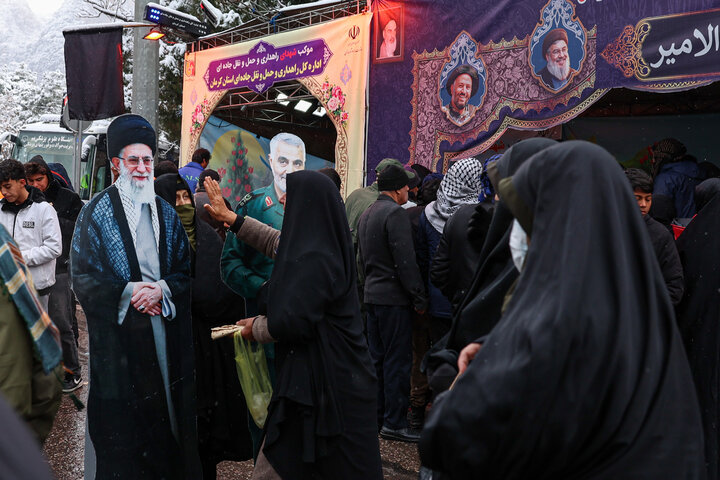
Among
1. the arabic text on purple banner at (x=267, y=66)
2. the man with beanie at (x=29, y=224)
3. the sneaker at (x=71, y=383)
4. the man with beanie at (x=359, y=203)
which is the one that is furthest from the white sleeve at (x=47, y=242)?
the arabic text on purple banner at (x=267, y=66)

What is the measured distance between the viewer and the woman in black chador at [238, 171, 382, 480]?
9.79ft

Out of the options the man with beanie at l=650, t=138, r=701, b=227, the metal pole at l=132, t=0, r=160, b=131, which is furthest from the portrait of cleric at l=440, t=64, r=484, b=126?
the metal pole at l=132, t=0, r=160, b=131

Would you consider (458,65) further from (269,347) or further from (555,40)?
(269,347)

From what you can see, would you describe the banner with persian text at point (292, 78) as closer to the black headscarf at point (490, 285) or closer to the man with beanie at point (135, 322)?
the man with beanie at point (135, 322)

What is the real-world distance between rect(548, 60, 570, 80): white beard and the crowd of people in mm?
1802

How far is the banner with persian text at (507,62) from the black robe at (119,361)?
4472 millimetres

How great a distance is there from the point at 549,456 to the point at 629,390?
0.22 m

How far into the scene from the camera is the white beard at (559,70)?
6.63 metres

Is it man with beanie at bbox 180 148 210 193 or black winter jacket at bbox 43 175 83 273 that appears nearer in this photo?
black winter jacket at bbox 43 175 83 273

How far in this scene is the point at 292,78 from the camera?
9.38m

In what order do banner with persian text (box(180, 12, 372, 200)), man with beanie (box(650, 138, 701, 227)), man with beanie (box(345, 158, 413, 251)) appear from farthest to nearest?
banner with persian text (box(180, 12, 372, 200)) → man with beanie (box(650, 138, 701, 227)) → man with beanie (box(345, 158, 413, 251))

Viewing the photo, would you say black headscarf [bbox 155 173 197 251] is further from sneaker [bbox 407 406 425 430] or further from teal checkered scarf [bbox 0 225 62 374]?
sneaker [bbox 407 406 425 430]

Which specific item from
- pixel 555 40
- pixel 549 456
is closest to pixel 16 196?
pixel 555 40

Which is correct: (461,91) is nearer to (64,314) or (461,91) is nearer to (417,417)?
(417,417)
